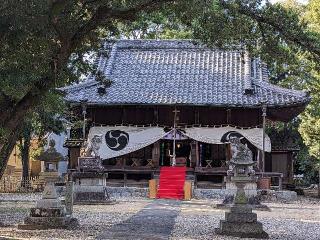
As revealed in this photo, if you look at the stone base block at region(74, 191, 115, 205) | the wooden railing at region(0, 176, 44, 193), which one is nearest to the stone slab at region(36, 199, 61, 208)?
the stone base block at region(74, 191, 115, 205)

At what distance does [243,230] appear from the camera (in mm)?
11906

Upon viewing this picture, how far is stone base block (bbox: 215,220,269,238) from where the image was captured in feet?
38.7

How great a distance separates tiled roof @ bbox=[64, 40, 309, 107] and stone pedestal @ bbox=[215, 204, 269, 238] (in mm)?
13993

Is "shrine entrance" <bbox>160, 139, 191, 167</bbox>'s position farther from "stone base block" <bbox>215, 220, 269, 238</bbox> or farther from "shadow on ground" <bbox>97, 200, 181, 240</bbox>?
"stone base block" <bbox>215, 220, 269, 238</bbox>

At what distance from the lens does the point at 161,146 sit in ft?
96.2

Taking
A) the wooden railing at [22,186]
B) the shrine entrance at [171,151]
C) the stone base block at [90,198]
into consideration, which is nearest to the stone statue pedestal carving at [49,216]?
the stone base block at [90,198]

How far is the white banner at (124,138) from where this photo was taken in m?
28.0

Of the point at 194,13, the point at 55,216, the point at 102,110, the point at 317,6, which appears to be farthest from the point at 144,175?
the point at 194,13

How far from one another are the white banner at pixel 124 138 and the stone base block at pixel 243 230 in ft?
52.4

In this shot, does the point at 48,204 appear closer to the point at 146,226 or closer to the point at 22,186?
the point at 146,226

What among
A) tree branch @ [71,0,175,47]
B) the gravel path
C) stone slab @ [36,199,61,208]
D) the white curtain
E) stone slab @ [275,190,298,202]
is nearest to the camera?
tree branch @ [71,0,175,47]

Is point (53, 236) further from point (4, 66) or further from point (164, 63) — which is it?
point (164, 63)

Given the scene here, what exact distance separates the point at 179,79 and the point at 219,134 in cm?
398

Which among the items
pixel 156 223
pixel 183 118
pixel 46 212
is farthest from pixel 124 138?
pixel 46 212
